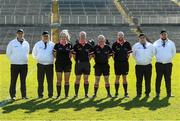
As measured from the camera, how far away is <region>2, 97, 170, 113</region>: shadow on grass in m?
11.8

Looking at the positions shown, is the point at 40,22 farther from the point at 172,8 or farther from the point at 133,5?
the point at 172,8

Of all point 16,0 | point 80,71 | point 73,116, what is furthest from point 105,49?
point 16,0

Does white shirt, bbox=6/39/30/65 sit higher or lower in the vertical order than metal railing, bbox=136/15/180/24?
lower

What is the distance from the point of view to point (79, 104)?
1234 cm

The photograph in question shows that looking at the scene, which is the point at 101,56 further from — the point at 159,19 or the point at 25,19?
the point at 159,19

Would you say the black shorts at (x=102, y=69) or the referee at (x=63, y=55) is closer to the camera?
the referee at (x=63, y=55)

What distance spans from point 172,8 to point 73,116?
118ft

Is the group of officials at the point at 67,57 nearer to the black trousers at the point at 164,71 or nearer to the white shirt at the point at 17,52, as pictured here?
the white shirt at the point at 17,52

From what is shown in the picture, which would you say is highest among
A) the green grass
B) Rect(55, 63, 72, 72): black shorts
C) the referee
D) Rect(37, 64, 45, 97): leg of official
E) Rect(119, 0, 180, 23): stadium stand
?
Rect(119, 0, 180, 23): stadium stand

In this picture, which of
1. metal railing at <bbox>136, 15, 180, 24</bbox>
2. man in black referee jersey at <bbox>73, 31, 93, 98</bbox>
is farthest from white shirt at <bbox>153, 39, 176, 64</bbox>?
metal railing at <bbox>136, 15, 180, 24</bbox>

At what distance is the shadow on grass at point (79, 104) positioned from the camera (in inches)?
463

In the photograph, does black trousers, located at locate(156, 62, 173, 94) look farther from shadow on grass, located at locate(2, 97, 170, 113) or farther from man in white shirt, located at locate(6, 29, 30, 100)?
man in white shirt, located at locate(6, 29, 30, 100)

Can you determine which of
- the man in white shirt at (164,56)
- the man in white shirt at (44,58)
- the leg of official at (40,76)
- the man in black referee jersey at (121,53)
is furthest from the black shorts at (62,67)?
the man in white shirt at (164,56)

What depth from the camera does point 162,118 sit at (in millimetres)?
10664
